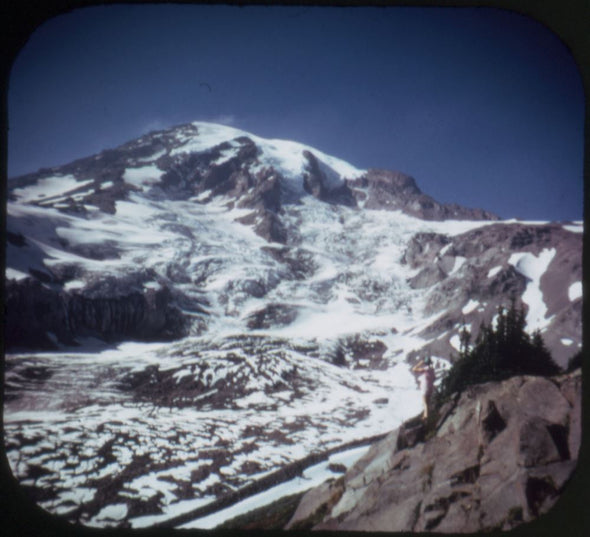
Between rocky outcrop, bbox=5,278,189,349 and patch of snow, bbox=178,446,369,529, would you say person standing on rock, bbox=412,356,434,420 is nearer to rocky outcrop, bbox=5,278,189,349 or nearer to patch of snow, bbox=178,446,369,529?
patch of snow, bbox=178,446,369,529

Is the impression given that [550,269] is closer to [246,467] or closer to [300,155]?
[246,467]

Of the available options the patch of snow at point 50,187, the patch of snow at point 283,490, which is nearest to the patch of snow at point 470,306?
the patch of snow at point 283,490

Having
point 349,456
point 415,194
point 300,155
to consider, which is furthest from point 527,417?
point 300,155

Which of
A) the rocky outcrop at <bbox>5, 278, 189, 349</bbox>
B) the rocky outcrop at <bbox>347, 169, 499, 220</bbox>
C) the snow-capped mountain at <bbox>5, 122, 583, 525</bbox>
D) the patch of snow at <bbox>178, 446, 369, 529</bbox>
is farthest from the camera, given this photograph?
the rocky outcrop at <bbox>347, 169, 499, 220</bbox>

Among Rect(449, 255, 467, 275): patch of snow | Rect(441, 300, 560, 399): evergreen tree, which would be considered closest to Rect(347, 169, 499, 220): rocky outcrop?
Rect(449, 255, 467, 275): patch of snow

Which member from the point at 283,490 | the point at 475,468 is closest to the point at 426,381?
the point at 475,468

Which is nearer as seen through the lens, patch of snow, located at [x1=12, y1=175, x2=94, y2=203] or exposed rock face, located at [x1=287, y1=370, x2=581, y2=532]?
exposed rock face, located at [x1=287, y1=370, x2=581, y2=532]

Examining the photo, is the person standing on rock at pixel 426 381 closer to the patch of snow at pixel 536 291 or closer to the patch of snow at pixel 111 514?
the patch of snow at pixel 111 514
